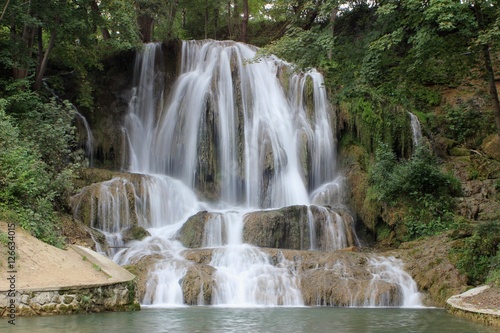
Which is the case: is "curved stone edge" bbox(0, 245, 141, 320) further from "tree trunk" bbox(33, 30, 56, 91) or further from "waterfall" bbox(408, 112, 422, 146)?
"waterfall" bbox(408, 112, 422, 146)

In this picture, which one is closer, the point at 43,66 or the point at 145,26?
the point at 43,66

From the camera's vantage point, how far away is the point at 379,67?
14.3 m

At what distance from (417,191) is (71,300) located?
1343 centimetres

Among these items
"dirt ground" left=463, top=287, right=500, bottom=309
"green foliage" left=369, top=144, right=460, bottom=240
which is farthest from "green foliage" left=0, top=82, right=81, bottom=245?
"green foliage" left=369, top=144, right=460, bottom=240

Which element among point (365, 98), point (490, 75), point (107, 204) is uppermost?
point (365, 98)

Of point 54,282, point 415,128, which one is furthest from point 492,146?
point 54,282

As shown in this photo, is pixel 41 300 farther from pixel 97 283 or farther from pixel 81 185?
pixel 81 185

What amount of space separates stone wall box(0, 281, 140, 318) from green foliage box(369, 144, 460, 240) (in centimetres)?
1100

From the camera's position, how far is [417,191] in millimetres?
19234

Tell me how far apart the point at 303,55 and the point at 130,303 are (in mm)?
7809

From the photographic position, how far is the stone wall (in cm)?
895

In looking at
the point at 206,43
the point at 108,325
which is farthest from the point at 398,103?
the point at 108,325

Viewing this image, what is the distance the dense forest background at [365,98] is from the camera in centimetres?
1296

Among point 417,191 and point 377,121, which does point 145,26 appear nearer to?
point 377,121
